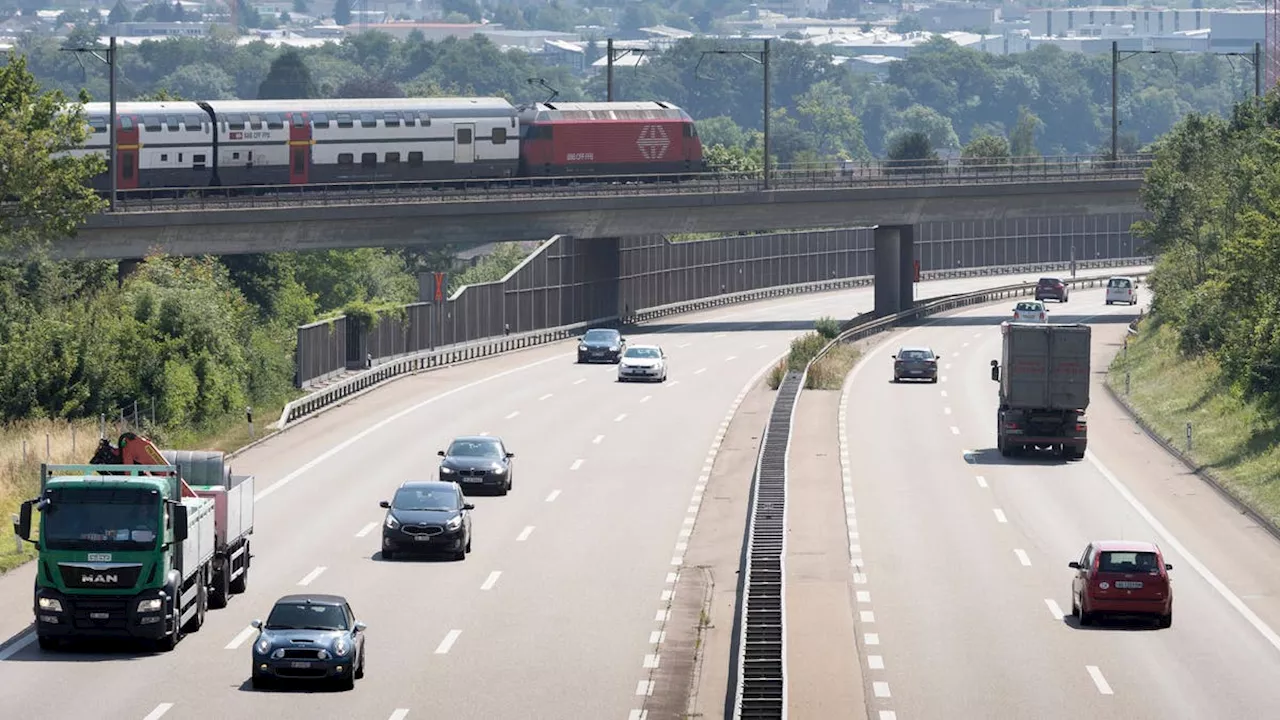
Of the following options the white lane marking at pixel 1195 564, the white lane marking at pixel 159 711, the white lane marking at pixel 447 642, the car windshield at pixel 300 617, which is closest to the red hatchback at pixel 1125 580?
the white lane marking at pixel 1195 564

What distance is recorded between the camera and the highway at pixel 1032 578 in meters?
34.6

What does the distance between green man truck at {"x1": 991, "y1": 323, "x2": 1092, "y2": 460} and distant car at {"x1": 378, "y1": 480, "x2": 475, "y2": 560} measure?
71.4ft

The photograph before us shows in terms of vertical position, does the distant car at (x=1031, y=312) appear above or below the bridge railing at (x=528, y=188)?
below

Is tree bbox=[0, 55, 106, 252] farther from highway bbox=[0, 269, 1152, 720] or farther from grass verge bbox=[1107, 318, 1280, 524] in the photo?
grass verge bbox=[1107, 318, 1280, 524]

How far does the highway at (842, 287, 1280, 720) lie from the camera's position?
34625 mm

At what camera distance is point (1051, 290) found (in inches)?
5236

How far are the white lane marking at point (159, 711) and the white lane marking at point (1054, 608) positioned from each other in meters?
16.4

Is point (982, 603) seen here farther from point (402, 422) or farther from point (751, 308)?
point (751, 308)

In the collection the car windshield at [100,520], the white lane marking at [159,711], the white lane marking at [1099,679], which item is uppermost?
the car windshield at [100,520]

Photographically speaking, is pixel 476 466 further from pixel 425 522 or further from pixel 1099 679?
pixel 1099 679

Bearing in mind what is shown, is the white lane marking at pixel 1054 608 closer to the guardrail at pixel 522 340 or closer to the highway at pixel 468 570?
the highway at pixel 468 570

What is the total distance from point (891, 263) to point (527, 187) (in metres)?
21.6

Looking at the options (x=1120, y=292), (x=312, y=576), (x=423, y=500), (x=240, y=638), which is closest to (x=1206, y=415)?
(x=423, y=500)

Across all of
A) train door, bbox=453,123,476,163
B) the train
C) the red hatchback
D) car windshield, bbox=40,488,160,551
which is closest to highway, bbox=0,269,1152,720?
the red hatchback
